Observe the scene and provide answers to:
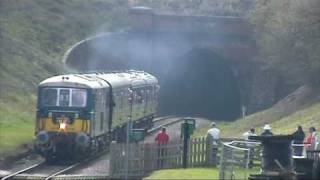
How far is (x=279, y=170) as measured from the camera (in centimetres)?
2105

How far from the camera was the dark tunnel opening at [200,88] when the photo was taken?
72875 mm

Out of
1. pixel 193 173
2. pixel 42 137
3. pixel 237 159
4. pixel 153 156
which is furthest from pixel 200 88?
pixel 237 159

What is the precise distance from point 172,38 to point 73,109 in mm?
37585

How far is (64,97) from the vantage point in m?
34.2

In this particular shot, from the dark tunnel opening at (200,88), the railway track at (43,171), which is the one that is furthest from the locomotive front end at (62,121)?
the dark tunnel opening at (200,88)

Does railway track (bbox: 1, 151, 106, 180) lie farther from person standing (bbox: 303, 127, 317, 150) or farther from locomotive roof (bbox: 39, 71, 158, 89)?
person standing (bbox: 303, 127, 317, 150)

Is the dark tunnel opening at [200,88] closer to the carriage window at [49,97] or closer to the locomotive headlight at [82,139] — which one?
the carriage window at [49,97]

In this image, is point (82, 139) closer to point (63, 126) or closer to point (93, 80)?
point (63, 126)

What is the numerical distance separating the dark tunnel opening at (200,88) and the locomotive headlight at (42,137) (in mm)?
38888

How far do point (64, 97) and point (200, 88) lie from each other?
42.5 m

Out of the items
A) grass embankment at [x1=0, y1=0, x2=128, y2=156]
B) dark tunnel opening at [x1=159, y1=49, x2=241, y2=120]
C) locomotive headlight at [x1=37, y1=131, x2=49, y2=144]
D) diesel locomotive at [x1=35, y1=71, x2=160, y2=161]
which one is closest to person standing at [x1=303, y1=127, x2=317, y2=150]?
diesel locomotive at [x1=35, y1=71, x2=160, y2=161]

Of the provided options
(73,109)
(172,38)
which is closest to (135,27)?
(172,38)

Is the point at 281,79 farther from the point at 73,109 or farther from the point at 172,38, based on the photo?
the point at 73,109

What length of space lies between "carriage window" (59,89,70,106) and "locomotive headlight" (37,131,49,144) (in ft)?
4.20
